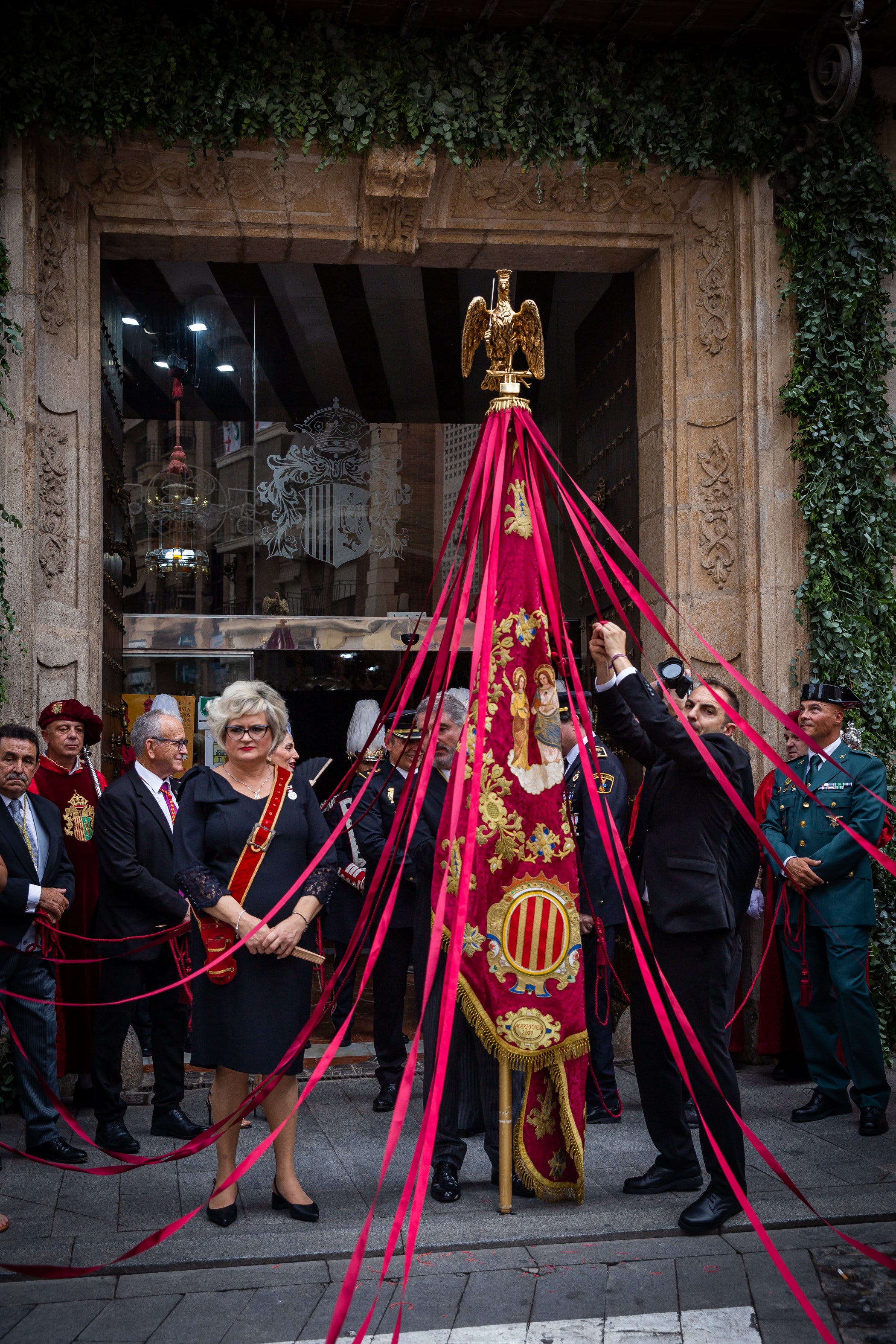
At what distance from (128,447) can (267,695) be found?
192 inches

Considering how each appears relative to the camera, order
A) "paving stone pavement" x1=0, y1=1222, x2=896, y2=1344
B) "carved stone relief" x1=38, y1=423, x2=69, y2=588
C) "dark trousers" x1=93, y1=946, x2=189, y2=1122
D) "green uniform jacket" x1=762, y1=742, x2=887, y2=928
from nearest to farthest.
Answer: "paving stone pavement" x1=0, y1=1222, x2=896, y2=1344
"dark trousers" x1=93, y1=946, x2=189, y2=1122
"green uniform jacket" x1=762, y1=742, x2=887, y2=928
"carved stone relief" x1=38, y1=423, x2=69, y2=588

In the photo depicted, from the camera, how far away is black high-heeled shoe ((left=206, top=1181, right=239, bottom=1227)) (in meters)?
4.11

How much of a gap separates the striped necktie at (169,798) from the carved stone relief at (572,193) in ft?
13.0

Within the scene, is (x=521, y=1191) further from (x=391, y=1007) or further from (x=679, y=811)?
(x=391, y=1007)

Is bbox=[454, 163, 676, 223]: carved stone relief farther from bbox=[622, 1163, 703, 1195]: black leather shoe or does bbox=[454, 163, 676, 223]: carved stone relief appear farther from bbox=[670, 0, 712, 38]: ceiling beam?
bbox=[622, 1163, 703, 1195]: black leather shoe

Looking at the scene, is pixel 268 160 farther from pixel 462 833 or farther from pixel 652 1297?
pixel 652 1297

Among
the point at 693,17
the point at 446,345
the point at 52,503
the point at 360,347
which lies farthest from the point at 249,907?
the point at 446,345

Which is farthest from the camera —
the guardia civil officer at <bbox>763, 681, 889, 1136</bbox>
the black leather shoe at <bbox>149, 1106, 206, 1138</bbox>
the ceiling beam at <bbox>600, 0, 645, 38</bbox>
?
the ceiling beam at <bbox>600, 0, 645, 38</bbox>

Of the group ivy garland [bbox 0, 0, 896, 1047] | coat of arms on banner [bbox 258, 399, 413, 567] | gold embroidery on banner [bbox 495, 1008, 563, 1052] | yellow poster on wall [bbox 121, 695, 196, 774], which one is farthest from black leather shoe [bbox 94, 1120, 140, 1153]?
coat of arms on banner [bbox 258, 399, 413, 567]

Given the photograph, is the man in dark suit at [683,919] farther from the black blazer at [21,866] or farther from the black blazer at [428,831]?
the black blazer at [21,866]

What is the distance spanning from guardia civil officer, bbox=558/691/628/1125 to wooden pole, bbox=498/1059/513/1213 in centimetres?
128

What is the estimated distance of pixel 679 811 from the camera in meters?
4.38

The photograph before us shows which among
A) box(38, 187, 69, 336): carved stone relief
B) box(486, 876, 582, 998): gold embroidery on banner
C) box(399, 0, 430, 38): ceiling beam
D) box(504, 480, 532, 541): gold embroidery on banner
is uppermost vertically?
box(399, 0, 430, 38): ceiling beam

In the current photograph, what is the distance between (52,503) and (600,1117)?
4.43 metres
